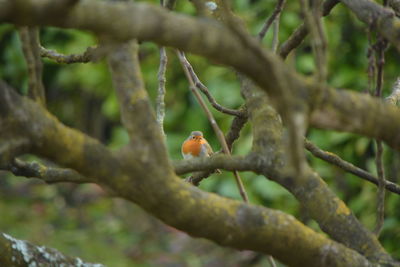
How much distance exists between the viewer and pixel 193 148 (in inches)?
194

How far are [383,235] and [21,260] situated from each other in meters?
3.75

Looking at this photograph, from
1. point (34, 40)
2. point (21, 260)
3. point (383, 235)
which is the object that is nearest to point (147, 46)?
point (383, 235)

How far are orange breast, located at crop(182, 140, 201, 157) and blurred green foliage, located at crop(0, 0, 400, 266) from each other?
107cm

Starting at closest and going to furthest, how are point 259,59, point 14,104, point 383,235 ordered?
→ 1. point 259,59
2. point 14,104
3. point 383,235

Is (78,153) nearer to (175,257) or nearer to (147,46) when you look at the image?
(175,257)

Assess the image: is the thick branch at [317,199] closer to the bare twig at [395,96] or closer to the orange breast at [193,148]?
the bare twig at [395,96]

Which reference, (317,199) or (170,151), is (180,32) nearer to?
(317,199)

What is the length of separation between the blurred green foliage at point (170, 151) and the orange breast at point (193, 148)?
1066 millimetres

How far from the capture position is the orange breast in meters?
4.87

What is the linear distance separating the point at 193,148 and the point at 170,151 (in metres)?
1.73

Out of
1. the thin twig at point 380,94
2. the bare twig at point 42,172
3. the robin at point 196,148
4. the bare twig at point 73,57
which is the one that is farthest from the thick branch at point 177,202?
the robin at point 196,148

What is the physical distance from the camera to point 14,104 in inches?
62.0

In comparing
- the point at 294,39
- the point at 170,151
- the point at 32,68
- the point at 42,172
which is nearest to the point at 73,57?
the point at 42,172

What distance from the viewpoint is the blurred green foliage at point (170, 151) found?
19.5 feet
